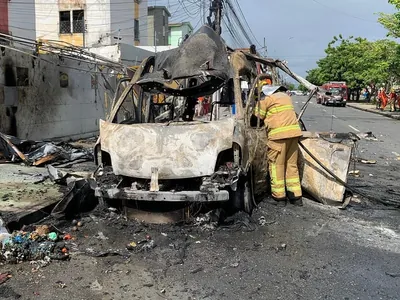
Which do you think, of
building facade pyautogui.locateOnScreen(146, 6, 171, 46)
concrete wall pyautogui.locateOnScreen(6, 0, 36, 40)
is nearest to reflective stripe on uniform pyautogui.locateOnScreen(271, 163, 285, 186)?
concrete wall pyautogui.locateOnScreen(6, 0, 36, 40)

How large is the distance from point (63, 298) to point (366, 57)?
40.8 meters

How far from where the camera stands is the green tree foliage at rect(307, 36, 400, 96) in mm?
32500

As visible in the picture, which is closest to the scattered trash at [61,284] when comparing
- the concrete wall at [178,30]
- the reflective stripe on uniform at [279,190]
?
the reflective stripe on uniform at [279,190]

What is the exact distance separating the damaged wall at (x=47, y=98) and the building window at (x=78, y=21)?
52.3ft

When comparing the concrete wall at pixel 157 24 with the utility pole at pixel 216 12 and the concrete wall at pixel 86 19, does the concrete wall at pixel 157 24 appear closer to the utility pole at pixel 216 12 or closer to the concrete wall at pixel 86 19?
the concrete wall at pixel 86 19

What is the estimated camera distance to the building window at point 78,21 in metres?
28.8

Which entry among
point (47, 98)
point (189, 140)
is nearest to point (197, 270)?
point (189, 140)

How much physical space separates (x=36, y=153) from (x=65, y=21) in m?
22.6

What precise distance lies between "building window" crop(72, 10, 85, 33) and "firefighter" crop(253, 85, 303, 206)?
83.4ft

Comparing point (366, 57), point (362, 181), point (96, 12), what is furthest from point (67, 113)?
point (366, 57)

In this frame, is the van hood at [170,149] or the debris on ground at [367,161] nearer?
the van hood at [170,149]

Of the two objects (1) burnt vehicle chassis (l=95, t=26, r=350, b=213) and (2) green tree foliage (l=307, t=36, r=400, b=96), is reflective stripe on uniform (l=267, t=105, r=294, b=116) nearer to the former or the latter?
(1) burnt vehicle chassis (l=95, t=26, r=350, b=213)

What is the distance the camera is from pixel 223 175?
476cm

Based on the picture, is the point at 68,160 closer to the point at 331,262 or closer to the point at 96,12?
the point at 331,262
